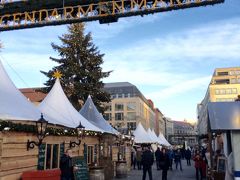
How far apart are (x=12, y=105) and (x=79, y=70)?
77.8 feet

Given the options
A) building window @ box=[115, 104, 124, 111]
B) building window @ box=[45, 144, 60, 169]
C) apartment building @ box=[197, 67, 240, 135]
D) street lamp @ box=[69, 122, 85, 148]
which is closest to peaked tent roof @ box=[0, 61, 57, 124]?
building window @ box=[45, 144, 60, 169]

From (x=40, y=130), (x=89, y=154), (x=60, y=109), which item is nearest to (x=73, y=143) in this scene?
(x=60, y=109)

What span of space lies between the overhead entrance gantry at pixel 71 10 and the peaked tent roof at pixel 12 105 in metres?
3.46

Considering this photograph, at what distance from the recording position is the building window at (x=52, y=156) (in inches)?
506

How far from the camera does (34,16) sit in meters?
13.8

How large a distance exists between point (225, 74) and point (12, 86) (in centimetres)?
10422

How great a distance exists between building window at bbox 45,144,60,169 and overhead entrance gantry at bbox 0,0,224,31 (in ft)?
15.5

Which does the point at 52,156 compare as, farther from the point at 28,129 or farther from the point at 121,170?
the point at 121,170

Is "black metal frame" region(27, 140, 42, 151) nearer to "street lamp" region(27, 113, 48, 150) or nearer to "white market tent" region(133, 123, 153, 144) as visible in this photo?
"street lamp" region(27, 113, 48, 150)

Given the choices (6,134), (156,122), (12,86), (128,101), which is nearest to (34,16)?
(12,86)

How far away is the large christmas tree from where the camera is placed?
33469 mm

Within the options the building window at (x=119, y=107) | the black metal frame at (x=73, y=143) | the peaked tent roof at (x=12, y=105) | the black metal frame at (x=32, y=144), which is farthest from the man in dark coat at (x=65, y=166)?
the building window at (x=119, y=107)

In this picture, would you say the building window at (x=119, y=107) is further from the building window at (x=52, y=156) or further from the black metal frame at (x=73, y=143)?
the building window at (x=52, y=156)

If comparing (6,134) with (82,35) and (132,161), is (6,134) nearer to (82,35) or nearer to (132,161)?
(132,161)
